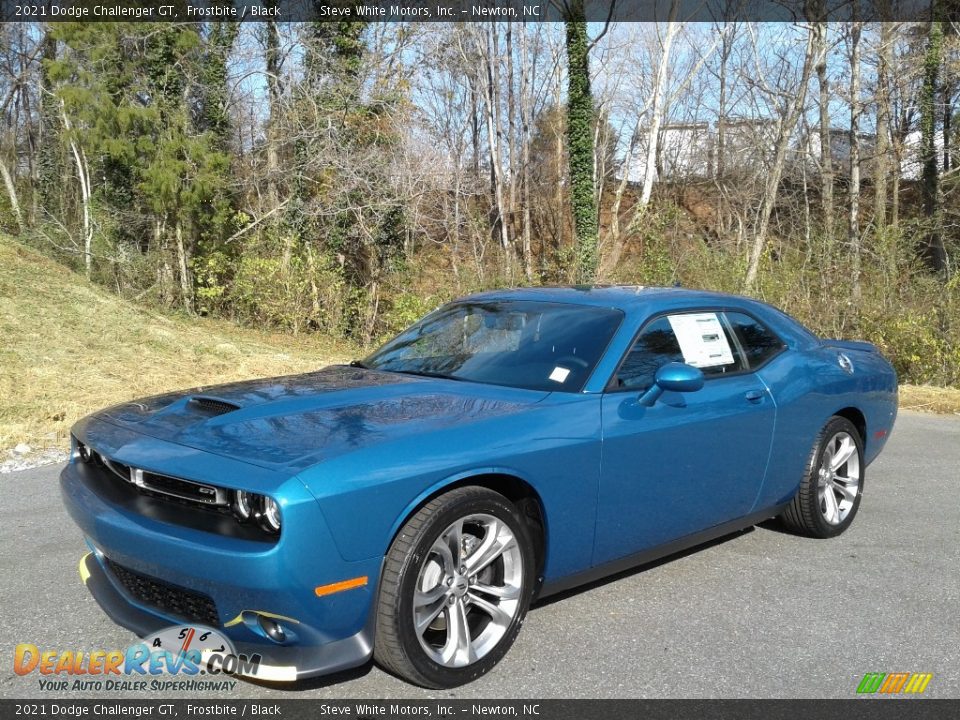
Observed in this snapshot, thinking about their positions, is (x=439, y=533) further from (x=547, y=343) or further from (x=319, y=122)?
(x=319, y=122)

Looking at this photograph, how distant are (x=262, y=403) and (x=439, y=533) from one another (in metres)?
1.02

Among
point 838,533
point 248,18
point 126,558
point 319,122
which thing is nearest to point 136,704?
point 126,558

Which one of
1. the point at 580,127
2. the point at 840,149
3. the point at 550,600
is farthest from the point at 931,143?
the point at 550,600

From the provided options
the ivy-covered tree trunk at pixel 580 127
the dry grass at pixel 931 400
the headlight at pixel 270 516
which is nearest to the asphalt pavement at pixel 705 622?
the headlight at pixel 270 516

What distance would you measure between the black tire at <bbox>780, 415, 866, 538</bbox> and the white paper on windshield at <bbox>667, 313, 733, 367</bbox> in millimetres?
898

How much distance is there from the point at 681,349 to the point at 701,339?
198mm

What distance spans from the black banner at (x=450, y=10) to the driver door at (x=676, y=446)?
19975 mm

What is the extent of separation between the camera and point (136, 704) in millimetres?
A: 2971

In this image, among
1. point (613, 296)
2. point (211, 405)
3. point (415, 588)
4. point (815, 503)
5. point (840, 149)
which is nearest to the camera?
point (415, 588)

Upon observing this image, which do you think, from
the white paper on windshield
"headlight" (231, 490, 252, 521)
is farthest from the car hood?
the white paper on windshield

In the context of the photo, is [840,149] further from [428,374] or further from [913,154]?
[428,374]

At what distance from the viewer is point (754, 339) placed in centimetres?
471

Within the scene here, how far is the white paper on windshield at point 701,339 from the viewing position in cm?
429

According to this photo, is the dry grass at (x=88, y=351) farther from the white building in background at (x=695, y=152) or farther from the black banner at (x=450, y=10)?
the white building in background at (x=695, y=152)
